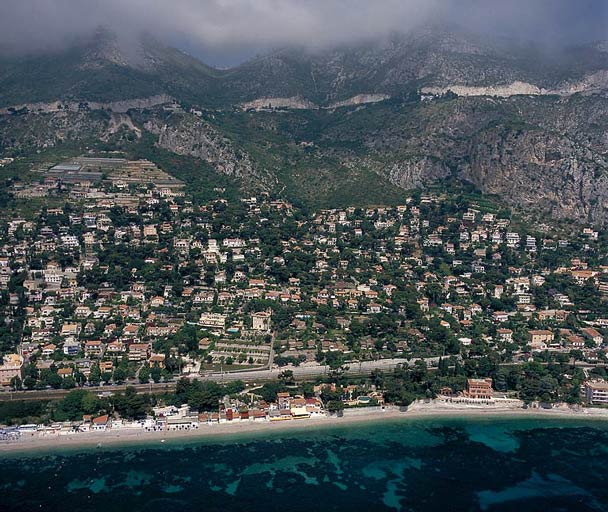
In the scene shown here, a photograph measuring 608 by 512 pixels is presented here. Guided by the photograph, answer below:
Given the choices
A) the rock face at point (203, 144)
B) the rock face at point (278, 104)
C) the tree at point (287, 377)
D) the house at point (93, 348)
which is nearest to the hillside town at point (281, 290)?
the house at point (93, 348)

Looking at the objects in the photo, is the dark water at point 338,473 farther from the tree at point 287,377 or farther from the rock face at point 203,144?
the rock face at point 203,144

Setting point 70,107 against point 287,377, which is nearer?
point 287,377

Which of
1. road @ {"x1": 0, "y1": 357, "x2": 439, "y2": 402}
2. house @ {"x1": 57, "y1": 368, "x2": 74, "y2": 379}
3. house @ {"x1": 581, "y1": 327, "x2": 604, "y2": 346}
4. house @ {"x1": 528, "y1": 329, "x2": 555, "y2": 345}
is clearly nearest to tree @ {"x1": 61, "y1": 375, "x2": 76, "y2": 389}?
road @ {"x1": 0, "y1": 357, "x2": 439, "y2": 402}

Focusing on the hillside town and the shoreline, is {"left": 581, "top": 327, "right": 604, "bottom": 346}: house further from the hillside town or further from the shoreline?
the shoreline

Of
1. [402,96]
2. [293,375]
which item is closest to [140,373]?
[293,375]

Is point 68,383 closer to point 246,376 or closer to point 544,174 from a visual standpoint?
point 246,376

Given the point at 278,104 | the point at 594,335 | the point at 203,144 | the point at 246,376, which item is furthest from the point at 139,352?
the point at 278,104

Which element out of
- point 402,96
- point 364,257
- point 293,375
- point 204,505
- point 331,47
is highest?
point 331,47

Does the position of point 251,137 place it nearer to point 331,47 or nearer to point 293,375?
point 331,47
